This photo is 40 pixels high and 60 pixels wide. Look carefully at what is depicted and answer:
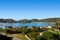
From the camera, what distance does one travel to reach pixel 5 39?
23.2 meters

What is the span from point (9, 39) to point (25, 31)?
9356mm

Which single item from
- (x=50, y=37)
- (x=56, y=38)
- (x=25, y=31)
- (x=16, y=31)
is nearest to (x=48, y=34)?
(x=50, y=37)

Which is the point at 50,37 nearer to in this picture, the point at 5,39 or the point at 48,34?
the point at 48,34

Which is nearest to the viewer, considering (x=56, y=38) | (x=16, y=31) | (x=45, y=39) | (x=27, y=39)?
(x=45, y=39)

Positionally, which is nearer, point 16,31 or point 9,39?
point 9,39

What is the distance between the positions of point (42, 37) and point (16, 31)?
48.7 feet

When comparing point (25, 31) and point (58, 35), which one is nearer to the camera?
point (58, 35)

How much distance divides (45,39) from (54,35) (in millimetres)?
1824

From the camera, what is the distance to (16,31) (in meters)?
35.5

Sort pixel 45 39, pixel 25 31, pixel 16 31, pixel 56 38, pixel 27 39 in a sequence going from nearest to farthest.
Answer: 1. pixel 45 39
2. pixel 56 38
3. pixel 27 39
4. pixel 25 31
5. pixel 16 31

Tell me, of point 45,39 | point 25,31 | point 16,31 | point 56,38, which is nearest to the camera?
point 45,39

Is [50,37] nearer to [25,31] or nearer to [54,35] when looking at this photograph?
[54,35]

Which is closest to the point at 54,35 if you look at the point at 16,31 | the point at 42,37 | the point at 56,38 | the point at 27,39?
the point at 56,38

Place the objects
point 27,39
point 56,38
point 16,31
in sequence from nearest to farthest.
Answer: point 56,38
point 27,39
point 16,31
